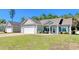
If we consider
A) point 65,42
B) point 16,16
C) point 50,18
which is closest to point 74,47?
point 65,42

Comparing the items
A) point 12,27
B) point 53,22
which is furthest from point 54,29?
point 12,27

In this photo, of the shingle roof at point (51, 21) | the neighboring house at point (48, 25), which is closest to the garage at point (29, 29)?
the neighboring house at point (48, 25)

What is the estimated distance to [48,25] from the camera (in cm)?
642

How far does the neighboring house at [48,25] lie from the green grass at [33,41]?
9cm

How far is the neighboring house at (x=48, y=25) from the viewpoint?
6379mm

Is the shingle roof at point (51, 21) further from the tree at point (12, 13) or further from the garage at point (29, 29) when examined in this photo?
the tree at point (12, 13)

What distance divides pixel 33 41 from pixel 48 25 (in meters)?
0.33

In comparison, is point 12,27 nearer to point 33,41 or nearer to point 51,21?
point 33,41

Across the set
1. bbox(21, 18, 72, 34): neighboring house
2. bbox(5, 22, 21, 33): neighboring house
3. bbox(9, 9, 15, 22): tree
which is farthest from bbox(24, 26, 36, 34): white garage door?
bbox(9, 9, 15, 22): tree

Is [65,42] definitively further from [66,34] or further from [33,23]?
[33,23]

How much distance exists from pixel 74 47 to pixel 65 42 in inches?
6.2

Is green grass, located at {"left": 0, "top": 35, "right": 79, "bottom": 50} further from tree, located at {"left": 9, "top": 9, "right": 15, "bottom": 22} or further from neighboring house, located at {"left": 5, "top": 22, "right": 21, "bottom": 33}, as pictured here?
tree, located at {"left": 9, "top": 9, "right": 15, "bottom": 22}

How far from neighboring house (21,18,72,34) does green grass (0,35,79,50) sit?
0.09 meters

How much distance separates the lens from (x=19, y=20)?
21.0ft
